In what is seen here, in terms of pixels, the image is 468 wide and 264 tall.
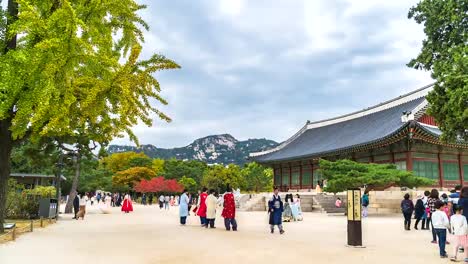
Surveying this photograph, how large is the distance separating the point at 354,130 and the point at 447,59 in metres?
26.3

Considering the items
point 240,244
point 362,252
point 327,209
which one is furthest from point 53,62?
point 327,209

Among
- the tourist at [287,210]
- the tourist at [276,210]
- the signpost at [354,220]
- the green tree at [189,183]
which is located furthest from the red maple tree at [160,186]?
the signpost at [354,220]

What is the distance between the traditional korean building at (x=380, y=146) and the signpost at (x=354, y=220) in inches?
753

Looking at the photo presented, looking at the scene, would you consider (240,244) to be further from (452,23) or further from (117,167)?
(117,167)

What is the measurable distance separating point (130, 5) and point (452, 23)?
11069 mm

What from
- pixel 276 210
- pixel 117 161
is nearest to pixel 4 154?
pixel 276 210

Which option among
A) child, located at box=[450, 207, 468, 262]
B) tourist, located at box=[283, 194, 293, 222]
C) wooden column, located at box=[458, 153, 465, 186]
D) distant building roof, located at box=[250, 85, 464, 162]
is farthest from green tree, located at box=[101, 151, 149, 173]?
child, located at box=[450, 207, 468, 262]

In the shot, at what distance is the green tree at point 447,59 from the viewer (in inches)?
495

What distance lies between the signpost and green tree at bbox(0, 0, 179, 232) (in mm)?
5314

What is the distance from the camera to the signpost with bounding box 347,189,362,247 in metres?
9.94

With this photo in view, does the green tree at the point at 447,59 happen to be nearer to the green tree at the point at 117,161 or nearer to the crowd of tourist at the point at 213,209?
the crowd of tourist at the point at 213,209

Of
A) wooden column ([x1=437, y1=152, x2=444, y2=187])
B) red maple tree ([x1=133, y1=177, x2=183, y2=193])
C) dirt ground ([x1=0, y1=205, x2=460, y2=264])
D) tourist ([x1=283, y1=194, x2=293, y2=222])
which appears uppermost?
wooden column ([x1=437, y1=152, x2=444, y2=187])

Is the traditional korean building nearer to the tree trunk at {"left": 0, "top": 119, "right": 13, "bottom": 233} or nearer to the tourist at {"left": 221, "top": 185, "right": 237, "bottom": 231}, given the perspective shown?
the tourist at {"left": 221, "top": 185, "right": 237, "bottom": 231}

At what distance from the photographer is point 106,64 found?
35.0 ft
